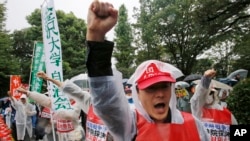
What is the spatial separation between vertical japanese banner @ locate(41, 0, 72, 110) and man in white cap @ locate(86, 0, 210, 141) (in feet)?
16.2

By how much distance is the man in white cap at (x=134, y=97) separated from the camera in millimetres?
1727

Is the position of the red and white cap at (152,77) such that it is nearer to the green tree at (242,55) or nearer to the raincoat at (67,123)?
the raincoat at (67,123)

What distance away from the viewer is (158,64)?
7.81 feet

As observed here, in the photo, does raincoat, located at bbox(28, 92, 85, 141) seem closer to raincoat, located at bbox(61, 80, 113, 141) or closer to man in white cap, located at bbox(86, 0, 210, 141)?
raincoat, located at bbox(61, 80, 113, 141)

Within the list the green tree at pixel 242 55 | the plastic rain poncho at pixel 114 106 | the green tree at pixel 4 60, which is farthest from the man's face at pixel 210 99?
the green tree at pixel 4 60

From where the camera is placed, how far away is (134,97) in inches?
93.4

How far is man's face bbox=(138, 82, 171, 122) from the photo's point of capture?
221 centimetres

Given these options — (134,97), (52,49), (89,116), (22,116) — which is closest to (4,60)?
(22,116)

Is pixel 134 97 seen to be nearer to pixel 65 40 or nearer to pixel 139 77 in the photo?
pixel 139 77

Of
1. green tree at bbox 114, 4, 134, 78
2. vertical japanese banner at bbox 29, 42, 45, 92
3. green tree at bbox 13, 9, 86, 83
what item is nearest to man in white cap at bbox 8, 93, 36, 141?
vertical japanese banner at bbox 29, 42, 45, 92

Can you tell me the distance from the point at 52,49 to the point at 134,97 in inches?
218

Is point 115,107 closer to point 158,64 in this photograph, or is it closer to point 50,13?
point 158,64

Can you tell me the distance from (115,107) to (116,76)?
0.15 metres

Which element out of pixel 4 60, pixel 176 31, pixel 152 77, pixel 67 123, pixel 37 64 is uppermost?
pixel 176 31
